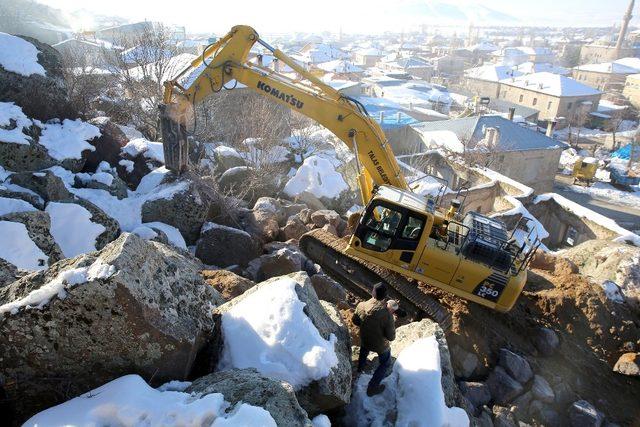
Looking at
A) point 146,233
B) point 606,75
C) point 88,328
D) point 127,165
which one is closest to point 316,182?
point 127,165

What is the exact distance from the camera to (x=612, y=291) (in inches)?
349

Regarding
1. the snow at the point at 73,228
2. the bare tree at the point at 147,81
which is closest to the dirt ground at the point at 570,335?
the snow at the point at 73,228

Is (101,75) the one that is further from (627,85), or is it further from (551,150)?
(627,85)

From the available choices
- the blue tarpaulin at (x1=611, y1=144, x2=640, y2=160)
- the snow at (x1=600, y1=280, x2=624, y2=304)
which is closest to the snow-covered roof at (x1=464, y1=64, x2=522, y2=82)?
the blue tarpaulin at (x1=611, y1=144, x2=640, y2=160)

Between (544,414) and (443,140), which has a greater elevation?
(544,414)

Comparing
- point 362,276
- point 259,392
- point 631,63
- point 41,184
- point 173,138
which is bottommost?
point 631,63

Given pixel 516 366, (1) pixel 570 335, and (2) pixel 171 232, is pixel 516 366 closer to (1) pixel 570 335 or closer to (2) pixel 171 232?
(1) pixel 570 335

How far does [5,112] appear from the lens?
11.4m

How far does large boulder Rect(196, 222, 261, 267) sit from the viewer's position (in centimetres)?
965

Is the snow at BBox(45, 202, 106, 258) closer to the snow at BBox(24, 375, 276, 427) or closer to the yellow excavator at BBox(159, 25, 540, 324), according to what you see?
the yellow excavator at BBox(159, 25, 540, 324)

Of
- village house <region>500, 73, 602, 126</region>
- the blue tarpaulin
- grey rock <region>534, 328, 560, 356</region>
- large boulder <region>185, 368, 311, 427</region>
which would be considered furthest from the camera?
village house <region>500, 73, 602, 126</region>

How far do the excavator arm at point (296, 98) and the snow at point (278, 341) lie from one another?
4.80 meters

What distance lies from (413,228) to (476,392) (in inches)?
109

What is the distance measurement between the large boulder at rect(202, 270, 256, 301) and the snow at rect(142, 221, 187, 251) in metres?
2.19
